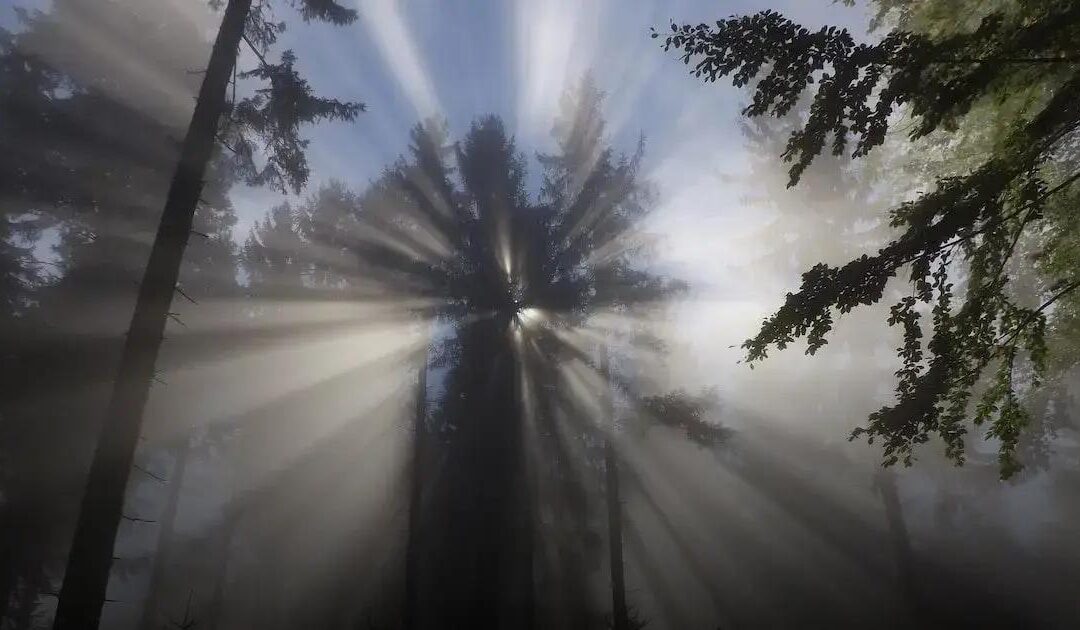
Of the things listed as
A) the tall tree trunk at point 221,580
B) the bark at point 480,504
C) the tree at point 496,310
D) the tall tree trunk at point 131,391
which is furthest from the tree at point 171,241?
the tall tree trunk at point 221,580

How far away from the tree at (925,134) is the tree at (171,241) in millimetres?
6308

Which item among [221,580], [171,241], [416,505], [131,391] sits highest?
[171,241]

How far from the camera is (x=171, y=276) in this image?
6.30 m

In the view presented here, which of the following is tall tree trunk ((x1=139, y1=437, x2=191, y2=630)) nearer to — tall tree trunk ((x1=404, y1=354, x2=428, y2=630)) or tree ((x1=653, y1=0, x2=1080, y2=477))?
tall tree trunk ((x1=404, y1=354, x2=428, y2=630))

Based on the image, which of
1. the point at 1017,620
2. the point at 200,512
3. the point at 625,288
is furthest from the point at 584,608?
the point at 200,512

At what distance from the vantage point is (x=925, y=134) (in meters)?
3.83

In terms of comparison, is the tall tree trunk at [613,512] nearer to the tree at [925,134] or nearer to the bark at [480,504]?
the bark at [480,504]

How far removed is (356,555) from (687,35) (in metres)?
21.7

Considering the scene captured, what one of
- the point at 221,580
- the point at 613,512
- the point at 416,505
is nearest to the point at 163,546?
the point at 221,580

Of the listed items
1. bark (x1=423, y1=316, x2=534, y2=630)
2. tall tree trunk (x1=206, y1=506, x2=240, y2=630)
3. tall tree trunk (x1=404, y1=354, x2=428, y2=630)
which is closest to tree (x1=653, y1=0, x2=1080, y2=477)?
bark (x1=423, y1=316, x2=534, y2=630)

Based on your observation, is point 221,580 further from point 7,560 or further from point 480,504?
point 480,504

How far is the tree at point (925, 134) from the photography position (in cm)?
383

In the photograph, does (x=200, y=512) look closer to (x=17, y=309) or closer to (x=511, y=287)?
(x=17, y=309)

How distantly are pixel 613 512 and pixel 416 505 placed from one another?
5.35m
